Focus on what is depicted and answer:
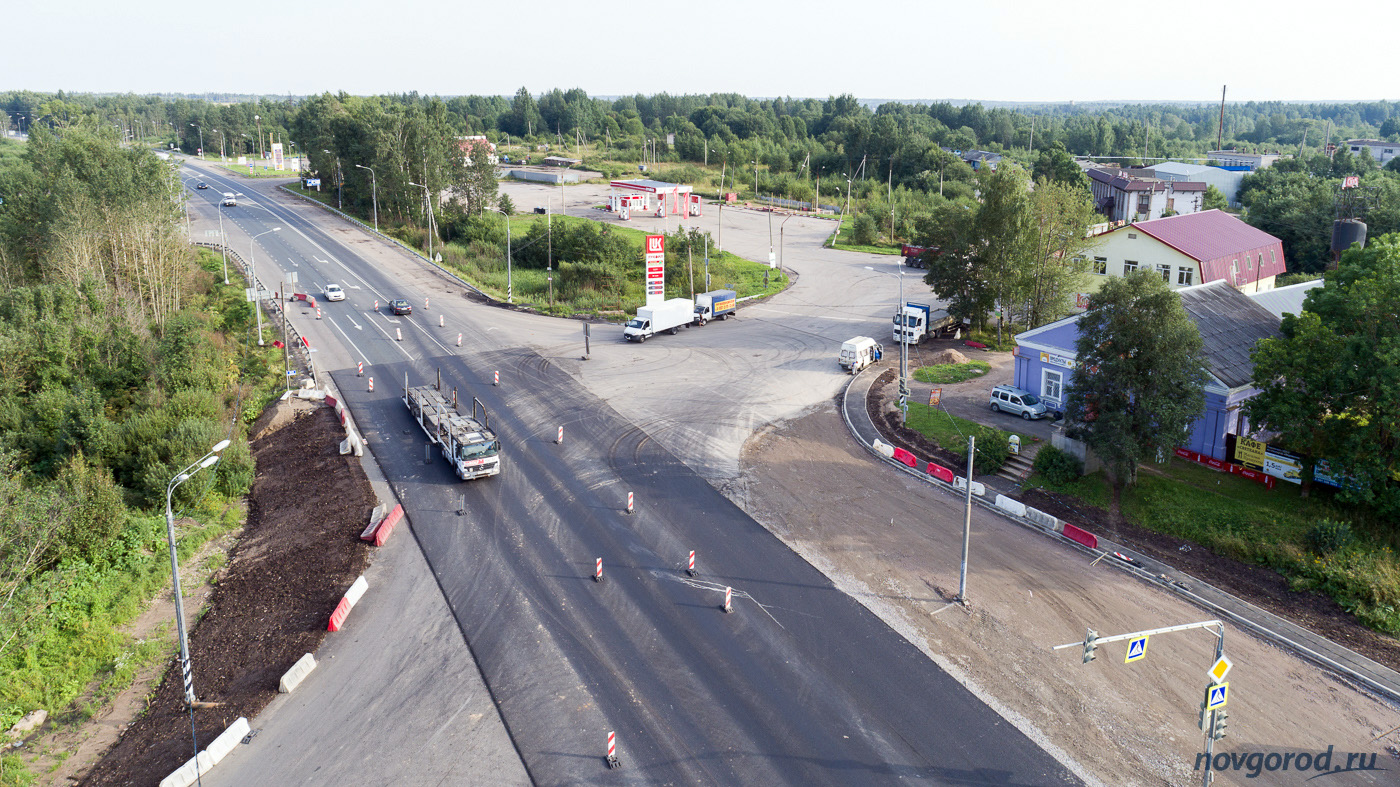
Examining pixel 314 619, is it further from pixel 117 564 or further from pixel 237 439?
pixel 237 439

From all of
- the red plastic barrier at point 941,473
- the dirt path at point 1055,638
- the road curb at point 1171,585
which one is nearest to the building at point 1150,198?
the red plastic barrier at point 941,473

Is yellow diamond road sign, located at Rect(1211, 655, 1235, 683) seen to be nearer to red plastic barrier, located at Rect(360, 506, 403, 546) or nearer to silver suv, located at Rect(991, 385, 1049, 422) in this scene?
silver suv, located at Rect(991, 385, 1049, 422)

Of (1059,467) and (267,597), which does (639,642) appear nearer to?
(267,597)

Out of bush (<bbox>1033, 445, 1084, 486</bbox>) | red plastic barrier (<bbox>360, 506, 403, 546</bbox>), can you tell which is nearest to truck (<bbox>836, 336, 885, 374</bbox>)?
bush (<bbox>1033, 445, 1084, 486</bbox>)

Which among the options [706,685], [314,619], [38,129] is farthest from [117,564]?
[38,129]

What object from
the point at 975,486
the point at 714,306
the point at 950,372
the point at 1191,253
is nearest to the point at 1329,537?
the point at 975,486

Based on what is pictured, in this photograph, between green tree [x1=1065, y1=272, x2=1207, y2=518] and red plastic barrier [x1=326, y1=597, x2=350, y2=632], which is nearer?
red plastic barrier [x1=326, y1=597, x2=350, y2=632]
